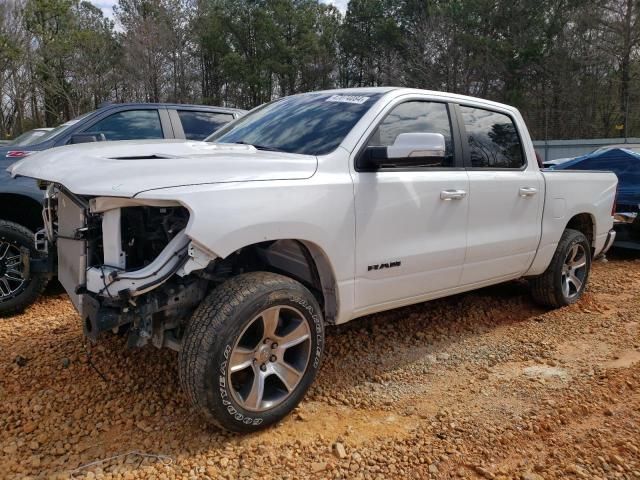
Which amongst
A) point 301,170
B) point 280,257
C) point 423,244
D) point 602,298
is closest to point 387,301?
point 423,244

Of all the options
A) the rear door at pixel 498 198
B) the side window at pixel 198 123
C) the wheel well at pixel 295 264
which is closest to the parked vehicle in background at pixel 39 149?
the side window at pixel 198 123

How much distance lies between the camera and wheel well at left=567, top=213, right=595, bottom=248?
5.30 m

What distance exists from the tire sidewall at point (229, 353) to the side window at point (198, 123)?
3.74 meters

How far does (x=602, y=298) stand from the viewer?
5.56 m

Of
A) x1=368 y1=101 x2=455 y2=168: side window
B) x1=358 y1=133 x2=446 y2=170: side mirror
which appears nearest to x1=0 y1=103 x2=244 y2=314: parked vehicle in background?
x1=358 y1=133 x2=446 y2=170: side mirror

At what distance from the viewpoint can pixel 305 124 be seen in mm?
3521

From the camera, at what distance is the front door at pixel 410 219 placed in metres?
3.23

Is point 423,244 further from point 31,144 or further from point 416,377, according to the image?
point 31,144

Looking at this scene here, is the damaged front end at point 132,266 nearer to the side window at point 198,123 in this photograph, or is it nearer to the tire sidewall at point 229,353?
the tire sidewall at point 229,353

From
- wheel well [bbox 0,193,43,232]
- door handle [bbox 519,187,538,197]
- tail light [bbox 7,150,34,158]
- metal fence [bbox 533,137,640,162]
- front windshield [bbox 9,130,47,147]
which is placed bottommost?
wheel well [bbox 0,193,43,232]

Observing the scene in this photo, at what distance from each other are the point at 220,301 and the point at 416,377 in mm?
1612

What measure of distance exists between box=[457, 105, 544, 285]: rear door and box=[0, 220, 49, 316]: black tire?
11.5 ft

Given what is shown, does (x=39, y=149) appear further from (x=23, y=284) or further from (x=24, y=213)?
(x=23, y=284)

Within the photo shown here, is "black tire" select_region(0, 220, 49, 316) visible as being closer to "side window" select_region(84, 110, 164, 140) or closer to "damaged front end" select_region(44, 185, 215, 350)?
"side window" select_region(84, 110, 164, 140)
